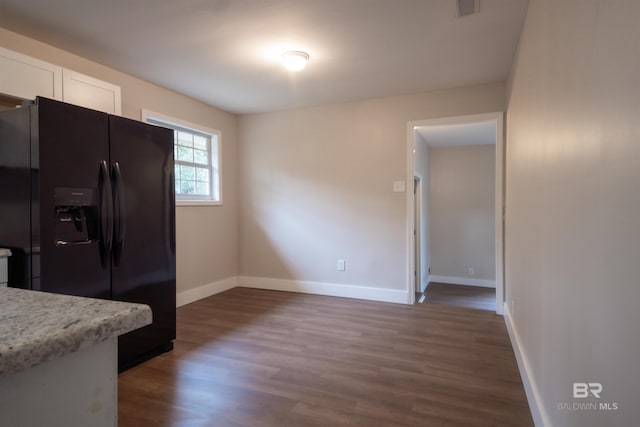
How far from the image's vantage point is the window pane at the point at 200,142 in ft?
14.9

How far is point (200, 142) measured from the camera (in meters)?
4.62

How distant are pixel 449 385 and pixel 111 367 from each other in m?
2.23

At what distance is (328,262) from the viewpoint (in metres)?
4.62

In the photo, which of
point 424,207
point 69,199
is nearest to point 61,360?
point 69,199

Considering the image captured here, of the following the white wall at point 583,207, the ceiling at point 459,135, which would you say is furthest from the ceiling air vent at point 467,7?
the ceiling at point 459,135

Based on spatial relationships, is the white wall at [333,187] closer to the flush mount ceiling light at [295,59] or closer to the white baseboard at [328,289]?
the white baseboard at [328,289]

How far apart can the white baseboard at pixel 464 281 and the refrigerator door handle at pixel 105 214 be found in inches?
212

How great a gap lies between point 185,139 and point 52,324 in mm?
4180

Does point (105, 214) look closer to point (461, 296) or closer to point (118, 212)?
point (118, 212)

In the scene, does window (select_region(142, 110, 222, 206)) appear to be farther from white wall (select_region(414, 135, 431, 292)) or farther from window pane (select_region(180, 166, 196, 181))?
white wall (select_region(414, 135, 431, 292))

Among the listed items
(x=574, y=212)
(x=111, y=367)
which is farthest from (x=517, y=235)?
(x=111, y=367)

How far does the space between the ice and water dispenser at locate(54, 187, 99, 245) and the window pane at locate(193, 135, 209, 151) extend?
2.33m

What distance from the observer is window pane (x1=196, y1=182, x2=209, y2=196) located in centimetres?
457

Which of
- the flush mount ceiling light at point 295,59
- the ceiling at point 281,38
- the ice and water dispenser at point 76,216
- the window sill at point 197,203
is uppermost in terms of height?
the ceiling at point 281,38
